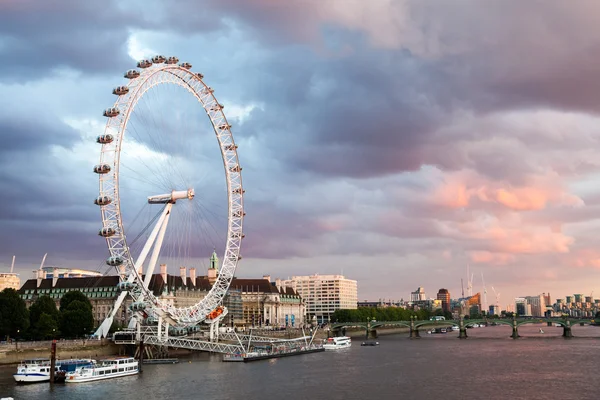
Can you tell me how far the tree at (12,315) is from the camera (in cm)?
7300

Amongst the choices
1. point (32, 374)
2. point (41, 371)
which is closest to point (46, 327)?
point (41, 371)

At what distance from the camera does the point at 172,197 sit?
244 ft

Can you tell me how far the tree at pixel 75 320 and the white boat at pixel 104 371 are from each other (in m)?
18.5

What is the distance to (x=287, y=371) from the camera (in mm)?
66250

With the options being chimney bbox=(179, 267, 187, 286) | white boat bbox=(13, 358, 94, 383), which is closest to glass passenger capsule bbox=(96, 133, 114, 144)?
white boat bbox=(13, 358, 94, 383)

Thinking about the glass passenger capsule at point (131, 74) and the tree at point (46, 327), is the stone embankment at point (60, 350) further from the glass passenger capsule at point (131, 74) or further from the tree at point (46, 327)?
the glass passenger capsule at point (131, 74)

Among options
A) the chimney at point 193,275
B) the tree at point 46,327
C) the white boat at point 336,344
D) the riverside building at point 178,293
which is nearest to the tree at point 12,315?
the tree at point 46,327

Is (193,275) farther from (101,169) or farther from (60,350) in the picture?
(101,169)

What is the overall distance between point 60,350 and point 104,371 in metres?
14.5

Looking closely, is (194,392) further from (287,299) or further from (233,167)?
(287,299)

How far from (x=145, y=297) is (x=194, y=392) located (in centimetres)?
2331

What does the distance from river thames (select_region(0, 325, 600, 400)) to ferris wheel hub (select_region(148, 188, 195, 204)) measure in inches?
715

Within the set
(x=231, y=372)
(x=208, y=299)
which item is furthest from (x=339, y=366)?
(x=208, y=299)

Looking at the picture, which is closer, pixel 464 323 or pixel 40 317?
pixel 40 317
